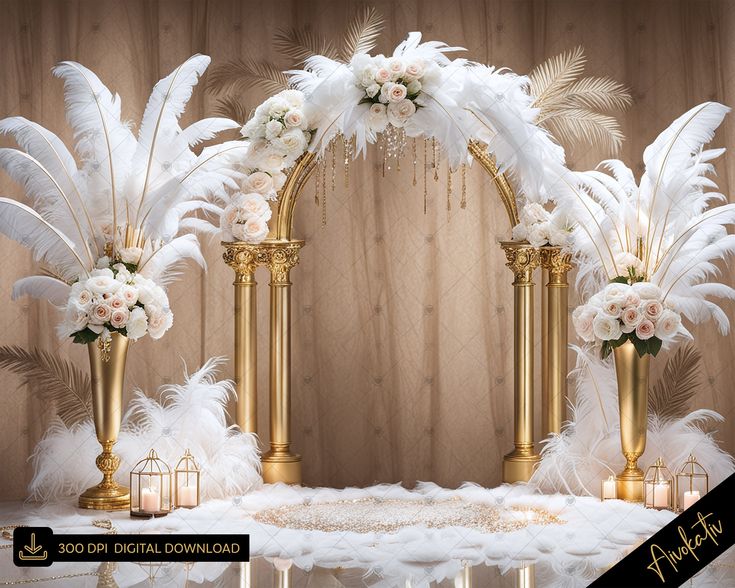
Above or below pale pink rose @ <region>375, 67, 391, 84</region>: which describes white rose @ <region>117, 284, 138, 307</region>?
below

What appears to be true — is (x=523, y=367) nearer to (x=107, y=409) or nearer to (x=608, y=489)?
(x=608, y=489)

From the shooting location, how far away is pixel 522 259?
5.45 m

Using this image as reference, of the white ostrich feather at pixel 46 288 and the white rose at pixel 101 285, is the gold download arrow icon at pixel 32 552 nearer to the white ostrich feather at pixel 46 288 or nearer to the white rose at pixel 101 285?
the white rose at pixel 101 285

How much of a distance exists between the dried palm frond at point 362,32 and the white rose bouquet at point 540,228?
1144mm

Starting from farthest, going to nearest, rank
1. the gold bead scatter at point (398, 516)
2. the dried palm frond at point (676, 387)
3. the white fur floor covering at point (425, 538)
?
the dried palm frond at point (676, 387) → the gold bead scatter at point (398, 516) → the white fur floor covering at point (425, 538)

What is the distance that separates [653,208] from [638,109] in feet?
3.95

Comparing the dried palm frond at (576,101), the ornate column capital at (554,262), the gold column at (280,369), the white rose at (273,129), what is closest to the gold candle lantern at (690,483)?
the ornate column capital at (554,262)

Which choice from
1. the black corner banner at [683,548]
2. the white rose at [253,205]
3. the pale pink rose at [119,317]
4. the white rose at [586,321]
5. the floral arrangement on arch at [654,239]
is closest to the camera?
the black corner banner at [683,548]

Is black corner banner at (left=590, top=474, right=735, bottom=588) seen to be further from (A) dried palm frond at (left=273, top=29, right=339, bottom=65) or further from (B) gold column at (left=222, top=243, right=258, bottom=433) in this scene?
(A) dried palm frond at (left=273, top=29, right=339, bottom=65)

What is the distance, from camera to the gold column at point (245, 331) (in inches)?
215

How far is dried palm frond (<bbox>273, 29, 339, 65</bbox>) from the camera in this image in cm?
597

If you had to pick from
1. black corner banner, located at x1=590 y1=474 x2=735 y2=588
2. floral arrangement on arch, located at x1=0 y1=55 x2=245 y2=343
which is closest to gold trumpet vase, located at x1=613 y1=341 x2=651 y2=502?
black corner banner, located at x1=590 y1=474 x2=735 y2=588

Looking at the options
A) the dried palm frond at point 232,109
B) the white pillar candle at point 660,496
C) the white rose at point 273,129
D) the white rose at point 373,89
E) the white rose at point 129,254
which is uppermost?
the dried palm frond at point 232,109

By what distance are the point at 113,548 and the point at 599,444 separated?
2364mm
